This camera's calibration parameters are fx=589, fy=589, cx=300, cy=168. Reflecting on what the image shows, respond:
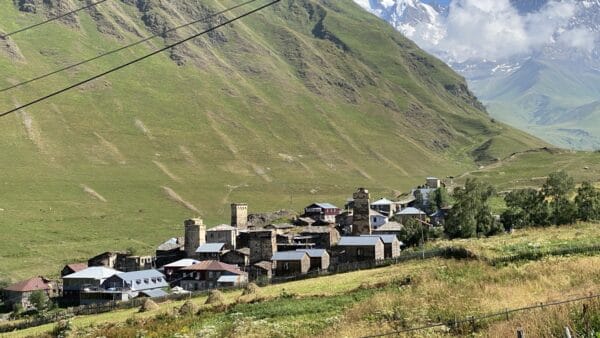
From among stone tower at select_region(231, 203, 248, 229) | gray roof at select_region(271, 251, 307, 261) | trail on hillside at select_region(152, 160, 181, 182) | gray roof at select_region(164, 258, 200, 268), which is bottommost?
gray roof at select_region(164, 258, 200, 268)

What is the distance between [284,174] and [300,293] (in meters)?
151

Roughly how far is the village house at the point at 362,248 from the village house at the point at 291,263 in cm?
540

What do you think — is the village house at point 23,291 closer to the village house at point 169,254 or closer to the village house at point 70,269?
the village house at point 70,269

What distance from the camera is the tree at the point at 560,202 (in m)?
63.0

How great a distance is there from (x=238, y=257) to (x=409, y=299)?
57.7 m

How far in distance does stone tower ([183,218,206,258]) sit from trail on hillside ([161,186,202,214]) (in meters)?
58.8

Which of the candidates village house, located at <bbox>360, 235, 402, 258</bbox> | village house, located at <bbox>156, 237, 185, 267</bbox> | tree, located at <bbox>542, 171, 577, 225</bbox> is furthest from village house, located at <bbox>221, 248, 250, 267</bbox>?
tree, located at <bbox>542, 171, 577, 225</bbox>

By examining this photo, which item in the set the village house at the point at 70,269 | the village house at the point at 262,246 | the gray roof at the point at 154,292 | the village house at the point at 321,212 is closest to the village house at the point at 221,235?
the village house at the point at 262,246

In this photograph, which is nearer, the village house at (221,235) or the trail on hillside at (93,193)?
the village house at (221,235)

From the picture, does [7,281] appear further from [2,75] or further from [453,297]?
[2,75]

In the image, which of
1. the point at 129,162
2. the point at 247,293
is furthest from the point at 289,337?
the point at 129,162

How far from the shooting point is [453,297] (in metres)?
27.9

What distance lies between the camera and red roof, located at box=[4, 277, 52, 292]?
260 ft

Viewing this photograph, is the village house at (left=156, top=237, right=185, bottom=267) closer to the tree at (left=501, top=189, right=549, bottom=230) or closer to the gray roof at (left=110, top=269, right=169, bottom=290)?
the gray roof at (left=110, top=269, right=169, bottom=290)
